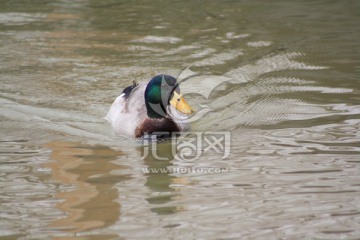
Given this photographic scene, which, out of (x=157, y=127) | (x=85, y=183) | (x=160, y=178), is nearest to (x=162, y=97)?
(x=157, y=127)

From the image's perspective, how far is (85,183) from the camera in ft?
22.8

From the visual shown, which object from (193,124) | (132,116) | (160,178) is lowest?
(160,178)

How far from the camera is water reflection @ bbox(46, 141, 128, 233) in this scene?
19.7 feet

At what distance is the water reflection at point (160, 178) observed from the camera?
6.35m

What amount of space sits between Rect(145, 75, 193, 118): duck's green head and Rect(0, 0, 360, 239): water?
19.0 inches

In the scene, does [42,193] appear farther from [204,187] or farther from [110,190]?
[204,187]

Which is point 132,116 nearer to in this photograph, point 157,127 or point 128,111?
point 128,111

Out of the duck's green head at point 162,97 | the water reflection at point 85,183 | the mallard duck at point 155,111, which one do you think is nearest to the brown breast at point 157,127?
the mallard duck at point 155,111

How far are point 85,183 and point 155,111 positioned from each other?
225 cm

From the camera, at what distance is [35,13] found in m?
14.7

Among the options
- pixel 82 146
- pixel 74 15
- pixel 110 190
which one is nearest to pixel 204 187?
pixel 110 190

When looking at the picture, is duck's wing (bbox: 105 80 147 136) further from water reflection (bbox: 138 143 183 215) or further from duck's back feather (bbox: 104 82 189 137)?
water reflection (bbox: 138 143 183 215)

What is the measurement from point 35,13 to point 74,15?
80cm

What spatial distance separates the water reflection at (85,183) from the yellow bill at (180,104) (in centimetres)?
107
